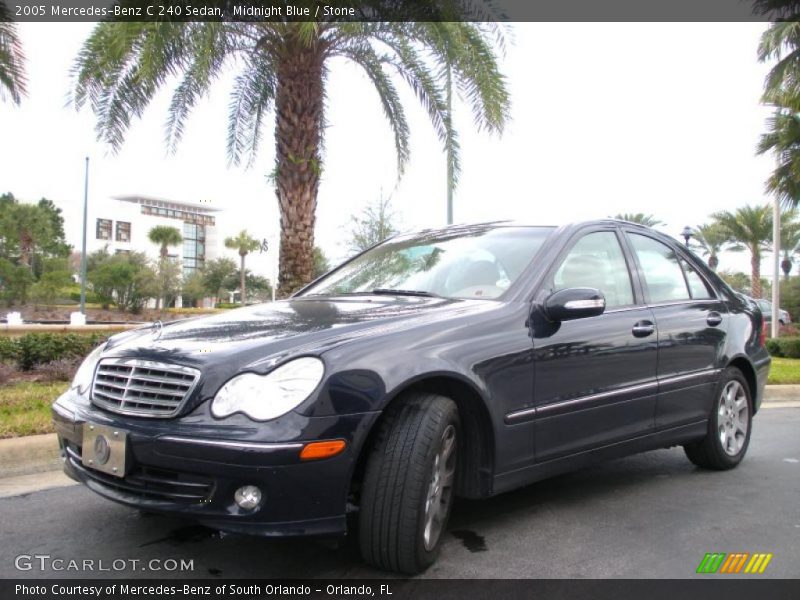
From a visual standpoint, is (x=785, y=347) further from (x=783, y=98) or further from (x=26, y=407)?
(x=26, y=407)

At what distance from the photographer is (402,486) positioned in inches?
109

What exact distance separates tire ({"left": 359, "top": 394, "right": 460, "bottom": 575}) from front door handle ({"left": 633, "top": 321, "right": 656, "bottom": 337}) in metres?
1.56

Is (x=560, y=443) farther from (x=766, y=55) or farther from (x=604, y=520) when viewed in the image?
(x=766, y=55)

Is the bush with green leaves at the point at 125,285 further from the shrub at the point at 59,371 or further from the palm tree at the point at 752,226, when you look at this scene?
the shrub at the point at 59,371

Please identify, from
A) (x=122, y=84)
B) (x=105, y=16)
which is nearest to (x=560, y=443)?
(x=105, y=16)

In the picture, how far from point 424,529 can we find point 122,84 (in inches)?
338

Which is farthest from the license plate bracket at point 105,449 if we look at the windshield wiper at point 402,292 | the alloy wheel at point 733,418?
the alloy wheel at point 733,418

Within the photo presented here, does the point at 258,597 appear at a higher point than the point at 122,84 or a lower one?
lower

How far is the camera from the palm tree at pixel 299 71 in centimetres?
885

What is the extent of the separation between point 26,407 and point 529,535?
4382mm

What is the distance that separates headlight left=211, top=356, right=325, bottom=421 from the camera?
2658 mm

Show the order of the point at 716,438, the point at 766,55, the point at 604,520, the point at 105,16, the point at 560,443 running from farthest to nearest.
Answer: the point at 766,55
the point at 105,16
the point at 716,438
the point at 604,520
the point at 560,443

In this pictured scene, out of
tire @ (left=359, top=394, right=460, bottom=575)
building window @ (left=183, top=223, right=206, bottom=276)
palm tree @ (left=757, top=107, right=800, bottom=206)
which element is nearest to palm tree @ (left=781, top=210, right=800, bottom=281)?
palm tree @ (left=757, top=107, right=800, bottom=206)

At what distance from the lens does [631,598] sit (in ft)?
9.35
